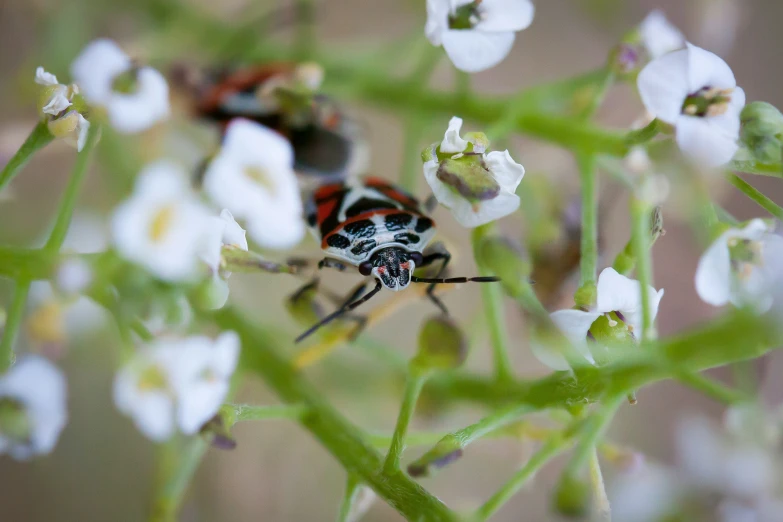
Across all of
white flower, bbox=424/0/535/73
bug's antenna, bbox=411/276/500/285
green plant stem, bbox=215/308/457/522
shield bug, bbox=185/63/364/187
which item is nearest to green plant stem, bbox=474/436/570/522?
green plant stem, bbox=215/308/457/522

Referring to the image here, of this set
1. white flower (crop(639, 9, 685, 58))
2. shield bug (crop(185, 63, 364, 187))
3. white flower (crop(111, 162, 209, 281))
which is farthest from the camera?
shield bug (crop(185, 63, 364, 187))

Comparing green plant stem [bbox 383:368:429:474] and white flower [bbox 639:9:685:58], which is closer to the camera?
green plant stem [bbox 383:368:429:474]

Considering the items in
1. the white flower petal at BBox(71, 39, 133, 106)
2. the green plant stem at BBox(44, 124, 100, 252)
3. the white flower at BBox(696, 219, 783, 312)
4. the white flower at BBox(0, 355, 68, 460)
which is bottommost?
the white flower at BBox(0, 355, 68, 460)

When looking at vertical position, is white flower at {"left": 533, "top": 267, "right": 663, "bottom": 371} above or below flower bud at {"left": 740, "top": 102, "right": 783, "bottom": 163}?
below

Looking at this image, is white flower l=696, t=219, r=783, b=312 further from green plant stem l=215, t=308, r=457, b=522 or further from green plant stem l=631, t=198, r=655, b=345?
green plant stem l=215, t=308, r=457, b=522

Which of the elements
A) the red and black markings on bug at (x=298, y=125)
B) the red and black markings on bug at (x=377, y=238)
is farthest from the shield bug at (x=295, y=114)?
the red and black markings on bug at (x=377, y=238)

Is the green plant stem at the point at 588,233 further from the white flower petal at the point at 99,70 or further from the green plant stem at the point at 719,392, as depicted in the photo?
the white flower petal at the point at 99,70
